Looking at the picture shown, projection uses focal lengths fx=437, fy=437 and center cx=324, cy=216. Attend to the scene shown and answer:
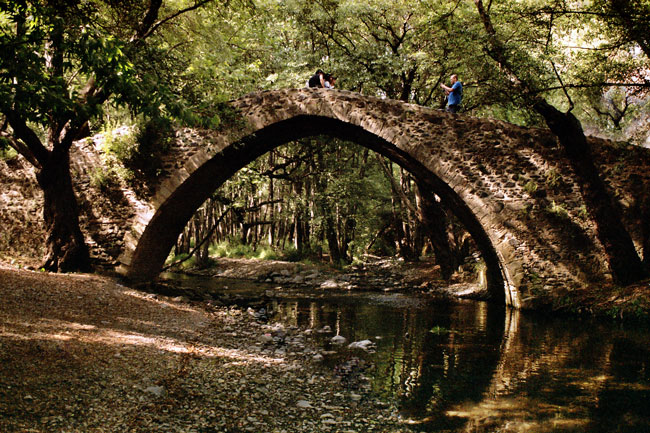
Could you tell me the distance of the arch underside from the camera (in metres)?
10.0

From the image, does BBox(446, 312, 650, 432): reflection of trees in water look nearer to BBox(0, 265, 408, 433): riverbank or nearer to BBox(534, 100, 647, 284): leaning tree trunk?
BBox(0, 265, 408, 433): riverbank

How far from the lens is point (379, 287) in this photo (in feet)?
44.7

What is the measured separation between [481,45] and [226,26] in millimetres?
7262

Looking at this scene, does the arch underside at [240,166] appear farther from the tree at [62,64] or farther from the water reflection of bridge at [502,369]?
the tree at [62,64]

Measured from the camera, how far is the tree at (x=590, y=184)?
8602 mm

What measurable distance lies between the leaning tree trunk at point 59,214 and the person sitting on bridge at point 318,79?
19.5 feet

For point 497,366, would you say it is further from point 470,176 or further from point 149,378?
point 470,176

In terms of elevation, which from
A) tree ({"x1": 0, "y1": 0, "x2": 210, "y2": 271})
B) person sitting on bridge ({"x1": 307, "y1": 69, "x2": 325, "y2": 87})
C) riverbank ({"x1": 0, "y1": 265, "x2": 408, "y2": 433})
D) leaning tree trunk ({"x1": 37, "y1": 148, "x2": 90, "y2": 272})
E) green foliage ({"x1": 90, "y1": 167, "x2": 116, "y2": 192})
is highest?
person sitting on bridge ({"x1": 307, "y1": 69, "x2": 325, "y2": 87})

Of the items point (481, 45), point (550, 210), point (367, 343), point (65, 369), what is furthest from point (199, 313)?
point (481, 45)

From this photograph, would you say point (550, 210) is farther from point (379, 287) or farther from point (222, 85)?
point (222, 85)

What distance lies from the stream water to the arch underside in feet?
5.78

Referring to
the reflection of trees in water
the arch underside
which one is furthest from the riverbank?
the arch underside

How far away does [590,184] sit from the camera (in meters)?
8.74

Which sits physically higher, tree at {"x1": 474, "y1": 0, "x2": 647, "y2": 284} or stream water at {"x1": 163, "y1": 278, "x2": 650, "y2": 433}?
tree at {"x1": 474, "y1": 0, "x2": 647, "y2": 284}
